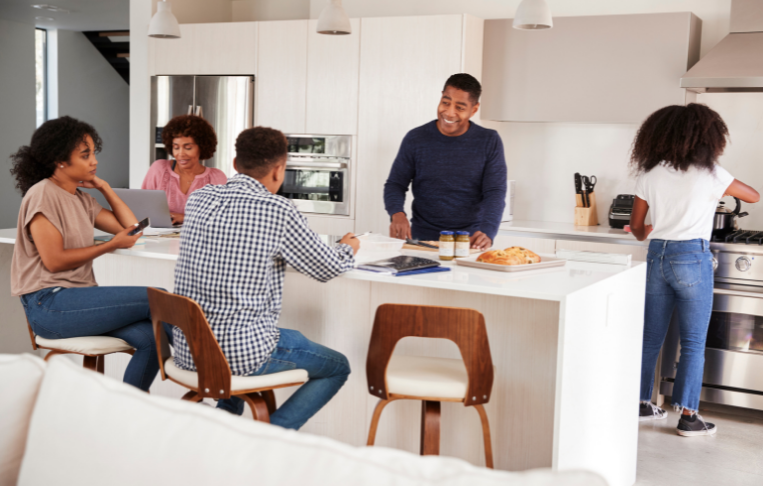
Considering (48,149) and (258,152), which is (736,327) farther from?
(48,149)

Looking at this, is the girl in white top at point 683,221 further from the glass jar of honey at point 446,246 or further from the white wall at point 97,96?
the white wall at point 97,96

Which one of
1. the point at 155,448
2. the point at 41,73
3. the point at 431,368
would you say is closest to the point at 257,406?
the point at 431,368

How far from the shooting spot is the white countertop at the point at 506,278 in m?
1.98

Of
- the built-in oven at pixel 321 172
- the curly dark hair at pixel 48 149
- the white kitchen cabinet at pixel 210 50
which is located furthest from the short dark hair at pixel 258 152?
the white kitchen cabinet at pixel 210 50

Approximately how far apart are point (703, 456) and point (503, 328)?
50.2 inches

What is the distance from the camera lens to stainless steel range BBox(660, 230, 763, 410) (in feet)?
11.5

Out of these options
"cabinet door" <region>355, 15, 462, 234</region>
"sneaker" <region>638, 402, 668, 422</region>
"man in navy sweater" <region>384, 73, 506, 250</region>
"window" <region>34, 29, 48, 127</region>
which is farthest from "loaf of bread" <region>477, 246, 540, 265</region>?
"window" <region>34, 29, 48, 127</region>

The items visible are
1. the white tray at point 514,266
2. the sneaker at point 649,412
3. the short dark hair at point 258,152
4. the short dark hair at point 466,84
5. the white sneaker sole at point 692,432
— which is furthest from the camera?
the sneaker at point 649,412

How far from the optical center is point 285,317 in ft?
9.09

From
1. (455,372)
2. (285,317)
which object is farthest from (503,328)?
(285,317)

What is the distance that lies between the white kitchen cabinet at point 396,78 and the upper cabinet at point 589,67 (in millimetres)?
205

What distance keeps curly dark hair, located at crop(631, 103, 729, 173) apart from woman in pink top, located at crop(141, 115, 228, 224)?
6.87 ft

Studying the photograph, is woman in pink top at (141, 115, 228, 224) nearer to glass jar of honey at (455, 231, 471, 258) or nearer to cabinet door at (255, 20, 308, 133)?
cabinet door at (255, 20, 308, 133)

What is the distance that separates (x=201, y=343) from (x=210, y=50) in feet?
11.2
